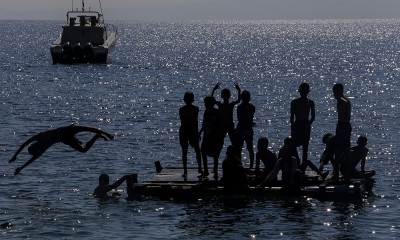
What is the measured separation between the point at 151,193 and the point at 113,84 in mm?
48861

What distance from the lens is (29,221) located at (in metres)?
23.7

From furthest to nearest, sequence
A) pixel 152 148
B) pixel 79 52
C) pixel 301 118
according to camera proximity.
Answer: pixel 79 52 < pixel 152 148 < pixel 301 118

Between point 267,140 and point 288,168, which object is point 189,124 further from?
point 288,168

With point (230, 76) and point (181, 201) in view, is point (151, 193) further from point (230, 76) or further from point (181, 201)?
point (230, 76)

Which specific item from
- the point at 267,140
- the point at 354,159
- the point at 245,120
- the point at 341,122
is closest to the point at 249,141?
the point at 245,120

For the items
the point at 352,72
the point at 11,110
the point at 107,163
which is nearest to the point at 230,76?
the point at 352,72

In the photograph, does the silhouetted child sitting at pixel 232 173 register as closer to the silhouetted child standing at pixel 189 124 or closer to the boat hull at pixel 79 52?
the silhouetted child standing at pixel 189 124

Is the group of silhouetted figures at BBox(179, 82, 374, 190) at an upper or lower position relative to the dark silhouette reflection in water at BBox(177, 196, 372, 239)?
upper

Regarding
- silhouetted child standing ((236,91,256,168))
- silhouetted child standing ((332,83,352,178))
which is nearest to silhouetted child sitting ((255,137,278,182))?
silhouetted child standing ((236,91,256,168))

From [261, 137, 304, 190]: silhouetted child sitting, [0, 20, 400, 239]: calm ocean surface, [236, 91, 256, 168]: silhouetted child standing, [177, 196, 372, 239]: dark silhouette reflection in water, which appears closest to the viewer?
[177, 196, 372, 239]: dark silhouette reflection in water

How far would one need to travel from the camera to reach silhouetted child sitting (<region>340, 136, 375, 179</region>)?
24578 mm

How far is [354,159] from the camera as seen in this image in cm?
2477

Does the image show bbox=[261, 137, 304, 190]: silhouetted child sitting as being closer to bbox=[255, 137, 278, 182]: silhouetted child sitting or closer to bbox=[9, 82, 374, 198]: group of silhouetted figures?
bbox=[9, 82, 374, 198]: group of silhouetted figures

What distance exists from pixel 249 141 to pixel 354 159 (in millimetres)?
2426
